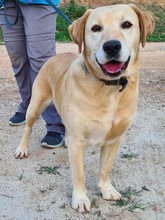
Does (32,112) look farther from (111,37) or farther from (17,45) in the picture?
(111,37)

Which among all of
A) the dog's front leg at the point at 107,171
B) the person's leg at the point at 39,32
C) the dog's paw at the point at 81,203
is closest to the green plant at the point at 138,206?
the dog's front leg at the point at 107,171

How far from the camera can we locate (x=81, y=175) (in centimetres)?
246

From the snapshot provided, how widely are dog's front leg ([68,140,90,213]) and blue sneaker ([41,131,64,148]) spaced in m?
1.08

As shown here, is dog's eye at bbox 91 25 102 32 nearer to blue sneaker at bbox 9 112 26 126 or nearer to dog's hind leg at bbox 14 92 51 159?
dog's hind leg at bbox 14 92 51 159

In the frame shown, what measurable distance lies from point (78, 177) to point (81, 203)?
0.22 m

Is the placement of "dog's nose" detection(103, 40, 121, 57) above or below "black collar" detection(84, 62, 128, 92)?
above

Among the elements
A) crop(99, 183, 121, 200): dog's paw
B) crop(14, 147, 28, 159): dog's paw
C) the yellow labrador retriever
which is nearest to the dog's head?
the yellow labrador retriever

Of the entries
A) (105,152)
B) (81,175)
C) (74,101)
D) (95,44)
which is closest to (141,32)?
(95,44)

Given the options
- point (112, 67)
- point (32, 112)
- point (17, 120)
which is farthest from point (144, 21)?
point (17, 120)

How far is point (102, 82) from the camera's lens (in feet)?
7.64

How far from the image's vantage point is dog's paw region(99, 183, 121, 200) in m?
2.59

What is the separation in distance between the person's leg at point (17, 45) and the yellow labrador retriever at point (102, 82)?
131 cm

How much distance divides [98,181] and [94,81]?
1077 millimetres

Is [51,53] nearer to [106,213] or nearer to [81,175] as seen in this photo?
[81,175]
